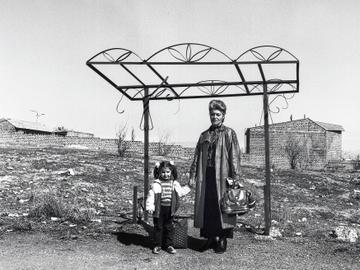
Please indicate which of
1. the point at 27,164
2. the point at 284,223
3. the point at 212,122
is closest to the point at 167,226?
the point at 212,122

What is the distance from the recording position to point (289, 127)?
1650 inches

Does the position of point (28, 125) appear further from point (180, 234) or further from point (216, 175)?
point (216, 175)

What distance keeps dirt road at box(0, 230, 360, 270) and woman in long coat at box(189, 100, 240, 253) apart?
0.99ft

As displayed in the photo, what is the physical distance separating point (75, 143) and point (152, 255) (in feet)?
105

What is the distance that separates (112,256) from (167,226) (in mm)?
803

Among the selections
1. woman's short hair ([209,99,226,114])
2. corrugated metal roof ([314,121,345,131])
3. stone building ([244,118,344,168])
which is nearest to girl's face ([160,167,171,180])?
woman's short hair ([209,99,226,114])

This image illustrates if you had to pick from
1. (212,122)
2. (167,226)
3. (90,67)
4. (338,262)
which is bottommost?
(338,262)

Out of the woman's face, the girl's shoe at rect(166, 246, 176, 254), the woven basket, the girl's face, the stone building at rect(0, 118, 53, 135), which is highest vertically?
the stone building at rect(0, 118, 53, 135)

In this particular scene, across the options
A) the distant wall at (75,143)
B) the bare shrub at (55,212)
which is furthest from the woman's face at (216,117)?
the distant wall at (75,143)

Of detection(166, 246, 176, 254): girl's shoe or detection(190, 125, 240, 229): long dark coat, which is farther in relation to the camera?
detection(190, 125, 240, 229): long dark coat

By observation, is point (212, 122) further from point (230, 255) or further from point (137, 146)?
point (137, 146)

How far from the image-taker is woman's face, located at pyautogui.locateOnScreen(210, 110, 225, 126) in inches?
221

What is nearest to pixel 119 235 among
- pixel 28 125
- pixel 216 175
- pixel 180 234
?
pixel 180 234

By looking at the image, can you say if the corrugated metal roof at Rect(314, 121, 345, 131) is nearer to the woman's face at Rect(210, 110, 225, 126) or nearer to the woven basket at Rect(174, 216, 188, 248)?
the woman's face at Rect(210, 110, 225, 126)
